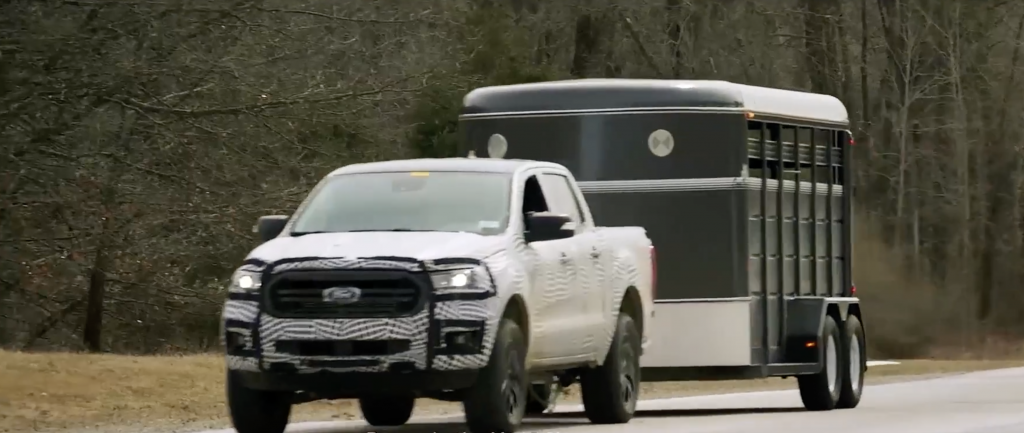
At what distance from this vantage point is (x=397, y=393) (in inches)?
522

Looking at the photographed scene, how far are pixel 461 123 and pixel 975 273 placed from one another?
38858 mm

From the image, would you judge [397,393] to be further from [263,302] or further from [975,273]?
[975,273]

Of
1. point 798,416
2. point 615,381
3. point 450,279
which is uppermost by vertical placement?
point 450,279

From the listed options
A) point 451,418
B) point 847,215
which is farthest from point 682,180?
point 847,215

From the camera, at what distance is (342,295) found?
13156 millimetres

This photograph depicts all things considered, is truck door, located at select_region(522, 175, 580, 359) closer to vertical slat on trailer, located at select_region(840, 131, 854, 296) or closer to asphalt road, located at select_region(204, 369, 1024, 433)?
asphalt road, located at select_region(204, 369, 1024, 433)

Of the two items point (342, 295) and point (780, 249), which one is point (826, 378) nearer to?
point (780, 249)

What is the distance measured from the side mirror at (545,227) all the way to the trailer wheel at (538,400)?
13.4 ft

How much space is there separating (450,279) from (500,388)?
0.83 m

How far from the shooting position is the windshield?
14.3 meters

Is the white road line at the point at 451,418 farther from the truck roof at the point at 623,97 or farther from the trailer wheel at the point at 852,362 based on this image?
the truck roof at the point at 623,97

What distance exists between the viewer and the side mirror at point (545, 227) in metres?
14.1

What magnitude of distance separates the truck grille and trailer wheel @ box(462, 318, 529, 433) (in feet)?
2.16

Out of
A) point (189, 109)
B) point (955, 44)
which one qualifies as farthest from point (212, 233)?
point (955, 44)
